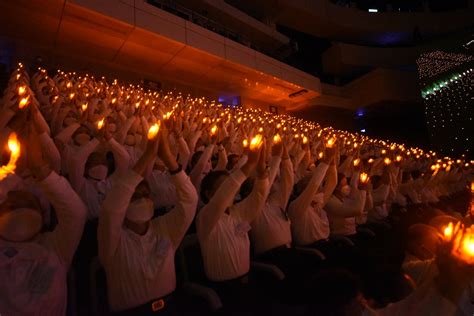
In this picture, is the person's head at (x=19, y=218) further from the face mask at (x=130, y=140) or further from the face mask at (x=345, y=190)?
the face mask at (x=345, y=190)

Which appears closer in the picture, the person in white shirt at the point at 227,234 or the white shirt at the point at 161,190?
the person in white shirt at the point at 227,234

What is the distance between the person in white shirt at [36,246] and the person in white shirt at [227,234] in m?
0.75

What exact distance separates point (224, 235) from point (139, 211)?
61 cm

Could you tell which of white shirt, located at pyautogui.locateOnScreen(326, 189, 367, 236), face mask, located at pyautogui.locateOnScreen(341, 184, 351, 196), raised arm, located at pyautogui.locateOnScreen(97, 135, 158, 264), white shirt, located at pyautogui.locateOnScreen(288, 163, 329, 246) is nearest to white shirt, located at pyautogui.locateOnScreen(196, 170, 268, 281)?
raised arm, located at pyautogui.locateOnScreen(97, 135, 158, 264)

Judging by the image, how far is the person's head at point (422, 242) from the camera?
5.47ft

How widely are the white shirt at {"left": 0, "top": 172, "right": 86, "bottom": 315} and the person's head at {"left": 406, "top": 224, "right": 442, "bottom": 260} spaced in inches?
71.0

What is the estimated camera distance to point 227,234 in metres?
2.11

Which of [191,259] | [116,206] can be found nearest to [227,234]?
[191,259]

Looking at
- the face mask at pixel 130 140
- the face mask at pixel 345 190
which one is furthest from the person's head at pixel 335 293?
the face mask at pixel 130 140

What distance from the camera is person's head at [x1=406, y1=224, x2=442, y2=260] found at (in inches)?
65.6

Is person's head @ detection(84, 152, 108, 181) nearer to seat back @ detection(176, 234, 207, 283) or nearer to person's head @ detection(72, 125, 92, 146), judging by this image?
person's head @ detection(72, 125, 92, 146)

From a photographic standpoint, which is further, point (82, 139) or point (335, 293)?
point (82, 139)

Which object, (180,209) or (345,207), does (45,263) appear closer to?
(180,209)

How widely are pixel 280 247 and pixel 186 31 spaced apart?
26.6 feet
